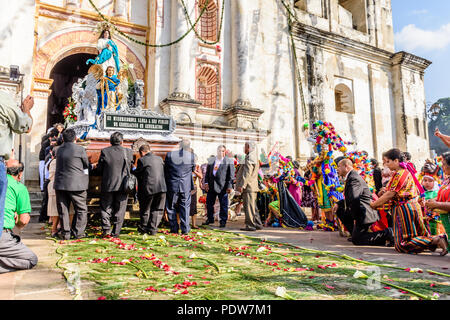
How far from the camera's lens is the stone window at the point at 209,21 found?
47.0 ft

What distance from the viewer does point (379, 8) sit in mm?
20000

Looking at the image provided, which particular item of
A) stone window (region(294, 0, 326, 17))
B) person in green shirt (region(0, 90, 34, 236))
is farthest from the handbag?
stone window (region(294, 0, 326, 17))

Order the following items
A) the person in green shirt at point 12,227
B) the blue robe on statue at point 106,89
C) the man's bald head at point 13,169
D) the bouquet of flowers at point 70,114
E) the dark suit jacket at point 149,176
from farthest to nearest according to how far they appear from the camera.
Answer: the bouquet of flowers at point 70,114, the blue robe on statue at point 106,89, the dark suit jacket at point 149,176, the man's bald head at point 13,169, the person in green shirt at point 12,227

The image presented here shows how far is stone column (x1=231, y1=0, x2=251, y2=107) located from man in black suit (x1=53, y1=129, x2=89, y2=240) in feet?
29.7

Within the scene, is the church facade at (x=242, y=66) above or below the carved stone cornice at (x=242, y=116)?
above

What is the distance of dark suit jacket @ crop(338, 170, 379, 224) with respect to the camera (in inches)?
215

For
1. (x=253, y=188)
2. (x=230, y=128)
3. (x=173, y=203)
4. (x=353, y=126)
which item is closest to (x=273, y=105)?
(x=230, y=128)

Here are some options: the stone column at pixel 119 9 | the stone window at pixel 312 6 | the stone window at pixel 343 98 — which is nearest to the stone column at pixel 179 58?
the stone column at pixel 119 9

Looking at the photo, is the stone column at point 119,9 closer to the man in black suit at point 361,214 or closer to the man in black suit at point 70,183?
the man in black suit at point 70,183

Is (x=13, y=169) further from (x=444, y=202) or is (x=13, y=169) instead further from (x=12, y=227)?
(x=444, y=202)

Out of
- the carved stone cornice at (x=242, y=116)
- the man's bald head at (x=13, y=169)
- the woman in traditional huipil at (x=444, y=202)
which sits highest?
the carved stone cornice at (x=242, y=116)

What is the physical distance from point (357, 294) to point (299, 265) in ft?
3.66

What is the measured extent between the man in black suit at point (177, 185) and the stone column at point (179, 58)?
20.7 feet

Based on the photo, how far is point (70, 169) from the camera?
5398mm
